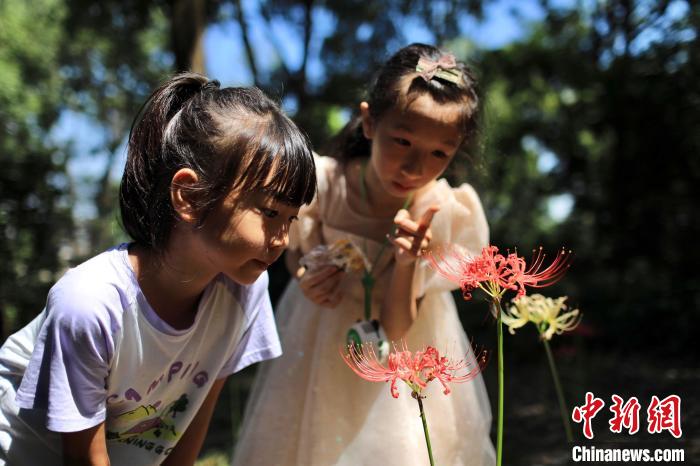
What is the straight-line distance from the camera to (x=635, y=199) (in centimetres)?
646

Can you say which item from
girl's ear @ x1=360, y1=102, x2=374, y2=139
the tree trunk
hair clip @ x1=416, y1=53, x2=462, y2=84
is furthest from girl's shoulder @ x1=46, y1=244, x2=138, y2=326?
the tree trunk

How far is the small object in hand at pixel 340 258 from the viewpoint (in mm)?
1748

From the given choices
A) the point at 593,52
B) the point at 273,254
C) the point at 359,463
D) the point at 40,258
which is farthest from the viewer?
the point at 593,52

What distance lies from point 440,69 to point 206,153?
707mm

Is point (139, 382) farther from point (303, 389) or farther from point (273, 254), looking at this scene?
point (303, 389)

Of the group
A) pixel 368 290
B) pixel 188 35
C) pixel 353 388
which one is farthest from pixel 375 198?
pixel 188 35

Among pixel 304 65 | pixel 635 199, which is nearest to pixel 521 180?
pixel 304 65

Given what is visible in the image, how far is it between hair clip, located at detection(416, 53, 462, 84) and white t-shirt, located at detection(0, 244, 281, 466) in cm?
66

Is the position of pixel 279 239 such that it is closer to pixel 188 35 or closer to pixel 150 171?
pixel 150 171

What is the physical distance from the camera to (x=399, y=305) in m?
1.70

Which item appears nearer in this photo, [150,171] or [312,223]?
[150,171]

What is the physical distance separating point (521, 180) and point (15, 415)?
13.4 meters

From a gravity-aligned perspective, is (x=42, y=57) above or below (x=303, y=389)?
above

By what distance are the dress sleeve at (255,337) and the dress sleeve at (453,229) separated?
0.40m
